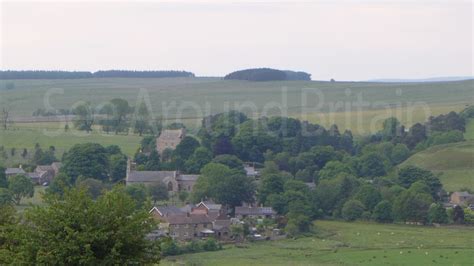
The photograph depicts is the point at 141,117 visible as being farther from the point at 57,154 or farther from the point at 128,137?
the point at 57,154

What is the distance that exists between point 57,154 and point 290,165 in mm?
18409

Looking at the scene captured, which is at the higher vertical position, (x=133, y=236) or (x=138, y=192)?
(x=133, y=236)

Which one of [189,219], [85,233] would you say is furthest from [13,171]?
[85,233]

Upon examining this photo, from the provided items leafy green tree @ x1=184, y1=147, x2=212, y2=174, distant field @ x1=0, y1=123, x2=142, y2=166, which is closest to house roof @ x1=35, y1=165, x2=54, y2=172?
distant field @ x1=0, y1=123, x2=142, y2=166

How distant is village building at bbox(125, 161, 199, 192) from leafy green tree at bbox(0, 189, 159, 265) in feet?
151

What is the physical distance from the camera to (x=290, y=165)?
75.9 meters

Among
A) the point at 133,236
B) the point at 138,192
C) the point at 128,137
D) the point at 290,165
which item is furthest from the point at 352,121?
the point at 133,236

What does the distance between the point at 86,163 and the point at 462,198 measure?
23.6 meters

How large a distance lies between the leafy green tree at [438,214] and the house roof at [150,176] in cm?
1854

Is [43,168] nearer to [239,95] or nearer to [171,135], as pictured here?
[171,135]

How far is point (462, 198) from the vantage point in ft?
209

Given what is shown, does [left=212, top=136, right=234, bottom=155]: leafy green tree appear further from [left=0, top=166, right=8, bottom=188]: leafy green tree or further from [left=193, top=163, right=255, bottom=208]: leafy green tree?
[left=0, top=166, right=8, bottom=188]: leafy green tree

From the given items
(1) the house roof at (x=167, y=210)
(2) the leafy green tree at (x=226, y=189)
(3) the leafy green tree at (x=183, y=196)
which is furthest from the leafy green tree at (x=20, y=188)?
(2) the leafy green tree at (x=226, y=189)

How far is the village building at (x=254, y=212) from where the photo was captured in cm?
5822
